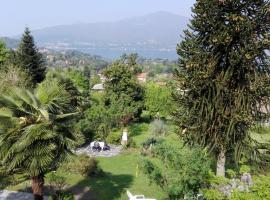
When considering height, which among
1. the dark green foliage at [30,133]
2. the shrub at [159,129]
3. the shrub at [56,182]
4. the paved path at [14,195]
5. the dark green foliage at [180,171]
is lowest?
the shrub at [159,129]

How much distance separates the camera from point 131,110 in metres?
32.8

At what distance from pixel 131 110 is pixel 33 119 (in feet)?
72.4

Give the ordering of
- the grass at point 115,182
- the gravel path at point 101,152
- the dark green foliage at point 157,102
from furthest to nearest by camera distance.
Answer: the dark green foliage at point 157,102 → the gravel path at point 101,152 → the grass at point 115,182

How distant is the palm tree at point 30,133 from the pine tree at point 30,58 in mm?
27019

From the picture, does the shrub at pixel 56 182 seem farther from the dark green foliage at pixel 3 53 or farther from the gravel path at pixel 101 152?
the dark green foliage at pixel 3 53

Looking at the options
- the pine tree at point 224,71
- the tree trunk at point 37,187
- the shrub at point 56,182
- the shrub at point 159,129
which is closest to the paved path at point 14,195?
the shrub at point 56,182

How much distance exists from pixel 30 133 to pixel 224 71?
8244 mm

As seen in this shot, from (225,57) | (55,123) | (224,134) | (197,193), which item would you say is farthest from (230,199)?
(225,57)

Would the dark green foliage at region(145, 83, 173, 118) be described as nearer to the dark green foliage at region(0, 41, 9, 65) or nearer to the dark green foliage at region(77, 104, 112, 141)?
the dark green foliage at region(77, 104, 112, 141)

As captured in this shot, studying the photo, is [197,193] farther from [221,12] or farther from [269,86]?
[221,12]

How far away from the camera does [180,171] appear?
1166 cm

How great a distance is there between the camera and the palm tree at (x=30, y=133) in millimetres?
10555

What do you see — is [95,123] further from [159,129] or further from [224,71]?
[224,71]

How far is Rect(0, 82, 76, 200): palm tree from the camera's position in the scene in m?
10.6
